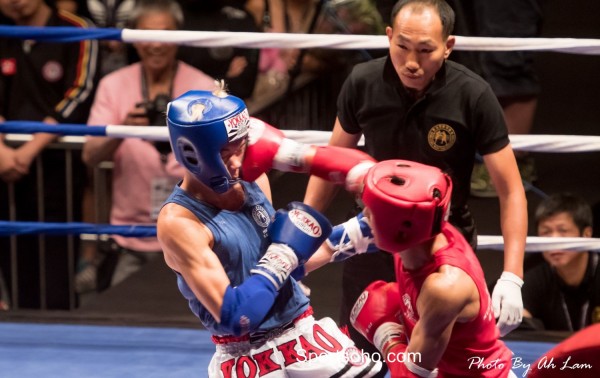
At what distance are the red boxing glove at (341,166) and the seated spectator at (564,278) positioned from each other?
1779 mm

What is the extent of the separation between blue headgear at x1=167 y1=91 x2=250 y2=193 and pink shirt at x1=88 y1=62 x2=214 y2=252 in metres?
1.79

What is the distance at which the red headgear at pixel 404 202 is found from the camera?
2.00m

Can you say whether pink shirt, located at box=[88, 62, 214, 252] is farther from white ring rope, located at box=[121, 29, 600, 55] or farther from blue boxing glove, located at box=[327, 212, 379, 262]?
blue boxing glove, located at box=[327, 212, 379, 262]

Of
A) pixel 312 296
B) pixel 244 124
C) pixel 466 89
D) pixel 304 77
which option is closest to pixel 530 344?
pixel 312 296

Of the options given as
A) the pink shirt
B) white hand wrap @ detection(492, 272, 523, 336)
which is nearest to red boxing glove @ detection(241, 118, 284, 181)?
white hand wrap @ detection(492, 272, 523, 336)

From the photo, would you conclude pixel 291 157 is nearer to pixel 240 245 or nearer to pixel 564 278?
pixel 240 245

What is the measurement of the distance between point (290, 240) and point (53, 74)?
2349 mm

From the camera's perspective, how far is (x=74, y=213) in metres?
4.25

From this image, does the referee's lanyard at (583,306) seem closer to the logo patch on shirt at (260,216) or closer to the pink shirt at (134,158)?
the pink shirt at (134,158)

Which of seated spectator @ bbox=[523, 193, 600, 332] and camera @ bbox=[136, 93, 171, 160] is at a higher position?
camera @ bbox=[136, 93, 171, 160]

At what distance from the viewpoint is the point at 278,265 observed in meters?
2.15

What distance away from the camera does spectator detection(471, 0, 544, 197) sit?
13.5ft

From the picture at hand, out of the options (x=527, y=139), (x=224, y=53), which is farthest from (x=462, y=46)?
(x=224, y=53)

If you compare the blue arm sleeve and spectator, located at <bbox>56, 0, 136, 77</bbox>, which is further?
spectator, located at <bbox>56, 0, 136, 77</bbox>
